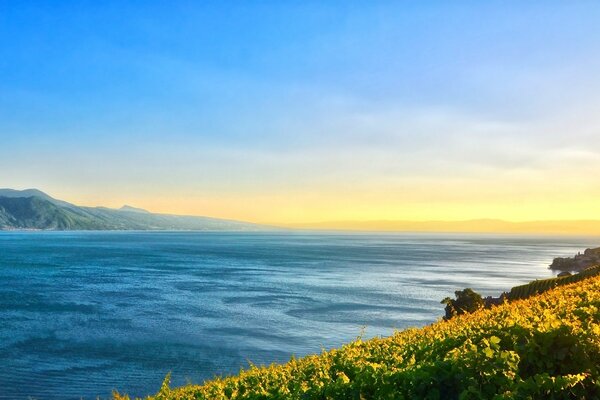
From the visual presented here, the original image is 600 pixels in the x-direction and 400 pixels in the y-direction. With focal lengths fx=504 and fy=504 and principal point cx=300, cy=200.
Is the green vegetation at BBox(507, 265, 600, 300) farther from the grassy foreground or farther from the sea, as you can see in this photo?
the grassy foreground

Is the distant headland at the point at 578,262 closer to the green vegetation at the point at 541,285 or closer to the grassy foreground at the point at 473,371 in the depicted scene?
the green vegetation at the point at 541,285

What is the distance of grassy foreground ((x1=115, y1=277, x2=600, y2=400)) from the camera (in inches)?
272

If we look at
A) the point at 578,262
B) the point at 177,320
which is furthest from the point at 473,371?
the point at 578,262

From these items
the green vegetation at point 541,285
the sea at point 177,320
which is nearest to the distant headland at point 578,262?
the sea at point 177,320

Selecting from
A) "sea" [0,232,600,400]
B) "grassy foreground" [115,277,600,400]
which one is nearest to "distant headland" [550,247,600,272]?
"sea" [0,232,600,400]

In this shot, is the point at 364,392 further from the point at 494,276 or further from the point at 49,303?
the point at 494,276

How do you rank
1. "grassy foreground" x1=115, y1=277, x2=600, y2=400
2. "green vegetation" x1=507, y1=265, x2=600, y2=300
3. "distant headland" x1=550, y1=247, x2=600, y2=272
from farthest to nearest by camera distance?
"distant headland" x1=550, y1=247, x2=600, y2=272 < "green vegetation" x1=507, y1=265, x2=600, y2=300 < "grassy foreground" x1=115, y1=277, x2=600, y2=400

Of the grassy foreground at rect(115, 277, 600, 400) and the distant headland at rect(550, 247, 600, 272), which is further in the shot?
the distant headland at rect(550, 247, 600, 272)

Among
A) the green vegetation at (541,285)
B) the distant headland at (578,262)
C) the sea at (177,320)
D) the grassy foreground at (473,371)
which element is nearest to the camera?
the grassy foreground at (473,371)

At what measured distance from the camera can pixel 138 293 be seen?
71562mm

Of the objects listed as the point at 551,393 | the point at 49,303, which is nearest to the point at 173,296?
the point at 49,303

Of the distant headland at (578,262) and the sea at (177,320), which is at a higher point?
the distant headland at (578,262)

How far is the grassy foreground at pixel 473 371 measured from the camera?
6.90 metres

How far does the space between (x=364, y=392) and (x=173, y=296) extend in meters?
64.6
